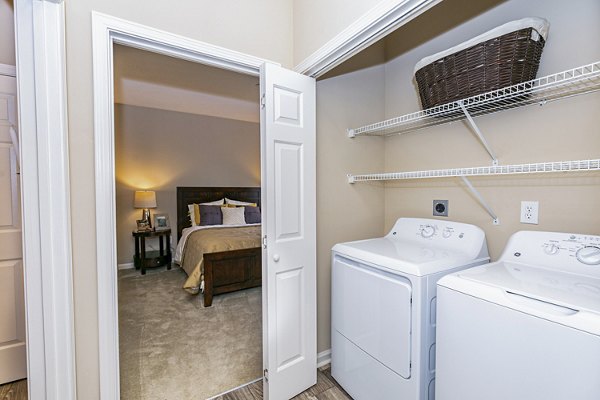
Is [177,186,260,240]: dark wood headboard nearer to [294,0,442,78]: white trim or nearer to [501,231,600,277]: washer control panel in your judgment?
[294,0,442,78]: white trim

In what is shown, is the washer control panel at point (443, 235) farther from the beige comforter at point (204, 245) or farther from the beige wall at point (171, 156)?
the beige wall at point (171, 156)

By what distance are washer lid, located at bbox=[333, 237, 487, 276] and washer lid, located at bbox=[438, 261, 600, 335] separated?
0.41ft

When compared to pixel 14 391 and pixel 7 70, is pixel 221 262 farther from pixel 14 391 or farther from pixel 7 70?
pixel 7 70

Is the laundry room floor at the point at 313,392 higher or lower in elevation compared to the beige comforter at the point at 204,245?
lower

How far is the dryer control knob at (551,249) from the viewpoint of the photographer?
3.88ft

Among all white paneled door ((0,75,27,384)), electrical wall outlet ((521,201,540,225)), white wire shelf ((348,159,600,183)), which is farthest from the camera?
white paneled door ((0,75,27,384))

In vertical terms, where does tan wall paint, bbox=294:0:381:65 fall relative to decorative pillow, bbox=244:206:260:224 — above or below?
above

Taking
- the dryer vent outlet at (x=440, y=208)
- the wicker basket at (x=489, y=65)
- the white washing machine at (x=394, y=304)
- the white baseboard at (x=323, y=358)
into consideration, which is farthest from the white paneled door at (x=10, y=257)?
the dryer vent outlet at (x=440, y=208)

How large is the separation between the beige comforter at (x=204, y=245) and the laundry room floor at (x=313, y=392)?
156 cm

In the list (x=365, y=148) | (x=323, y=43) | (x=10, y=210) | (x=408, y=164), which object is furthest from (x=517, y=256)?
(x=10, y=210)

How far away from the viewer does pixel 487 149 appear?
1.51 metres

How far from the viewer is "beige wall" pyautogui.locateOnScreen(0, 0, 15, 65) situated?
152 centimetres

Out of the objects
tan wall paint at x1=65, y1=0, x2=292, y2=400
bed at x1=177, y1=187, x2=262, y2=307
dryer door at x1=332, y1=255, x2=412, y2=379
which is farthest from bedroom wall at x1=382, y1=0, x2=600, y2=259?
bed at x1=177, y1=187, x2=262, y2=307

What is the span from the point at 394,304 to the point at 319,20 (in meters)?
1.56
